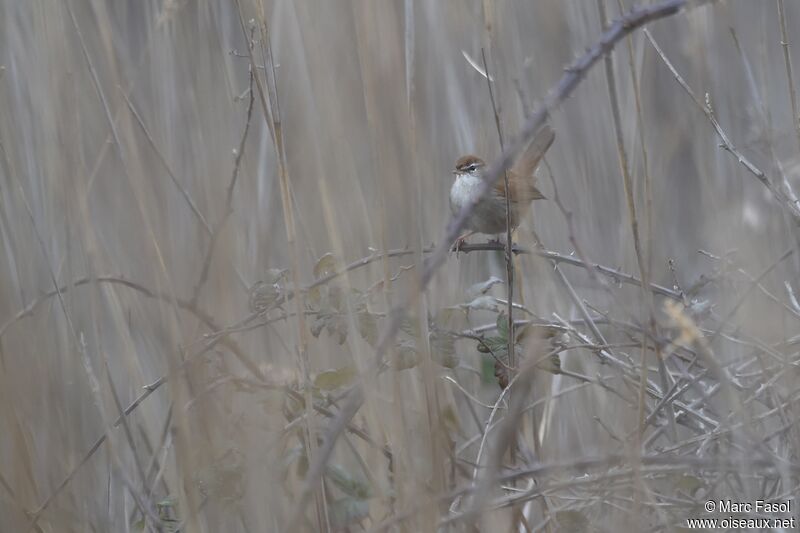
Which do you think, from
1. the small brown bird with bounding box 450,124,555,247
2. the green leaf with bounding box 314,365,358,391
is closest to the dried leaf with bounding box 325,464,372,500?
the green leaf with bounding box 314,365,358,391

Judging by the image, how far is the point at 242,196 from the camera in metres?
1.46

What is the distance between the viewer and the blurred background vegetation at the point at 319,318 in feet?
3.51

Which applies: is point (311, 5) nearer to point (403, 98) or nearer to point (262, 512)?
point (403, 98)

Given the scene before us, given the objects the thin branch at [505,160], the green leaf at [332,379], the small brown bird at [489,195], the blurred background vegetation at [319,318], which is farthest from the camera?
the small brown bird at [489,195]

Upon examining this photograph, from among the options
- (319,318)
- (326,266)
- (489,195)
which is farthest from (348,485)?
(489,195)

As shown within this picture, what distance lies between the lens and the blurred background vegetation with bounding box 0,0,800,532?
107 centimetres

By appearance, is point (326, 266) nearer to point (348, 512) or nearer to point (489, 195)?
point (348, 512)

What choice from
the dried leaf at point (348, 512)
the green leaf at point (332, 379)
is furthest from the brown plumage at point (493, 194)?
the dried leaf at point (348, 512)

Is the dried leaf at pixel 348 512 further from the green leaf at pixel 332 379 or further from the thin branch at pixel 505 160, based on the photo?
the thin branch at pixel 505 160

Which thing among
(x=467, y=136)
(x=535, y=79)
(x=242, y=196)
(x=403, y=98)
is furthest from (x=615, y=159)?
(x=403, y=98)

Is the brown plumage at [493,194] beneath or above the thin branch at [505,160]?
beneath

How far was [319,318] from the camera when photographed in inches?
48.4

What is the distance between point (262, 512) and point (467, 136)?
117 centimetres

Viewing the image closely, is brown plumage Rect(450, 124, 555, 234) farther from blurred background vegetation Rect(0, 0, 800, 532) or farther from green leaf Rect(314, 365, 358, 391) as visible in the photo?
green leaf Rect(314, 365, 358, 391)
